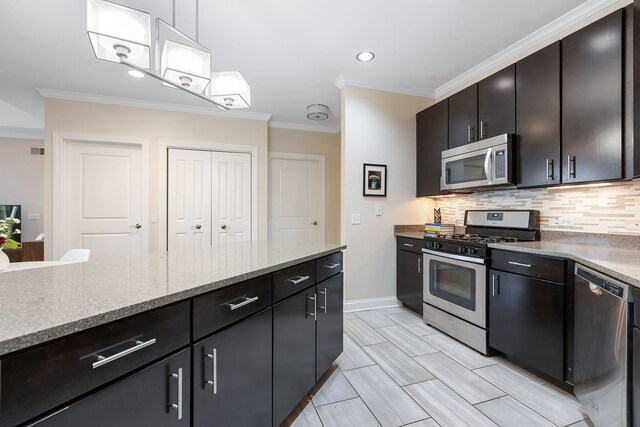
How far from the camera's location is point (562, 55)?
6.57ft

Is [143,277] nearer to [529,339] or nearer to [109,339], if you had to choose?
[109,339]

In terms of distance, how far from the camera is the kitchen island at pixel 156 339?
606 mm

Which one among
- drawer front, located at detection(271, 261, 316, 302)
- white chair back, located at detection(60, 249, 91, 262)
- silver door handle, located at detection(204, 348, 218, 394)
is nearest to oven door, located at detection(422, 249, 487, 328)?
drawer front, located at detection(271, 261, 316, 302)

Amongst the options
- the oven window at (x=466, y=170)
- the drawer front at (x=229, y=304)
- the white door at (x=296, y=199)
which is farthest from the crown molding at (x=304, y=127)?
the drawer front at (x=229, y=304)

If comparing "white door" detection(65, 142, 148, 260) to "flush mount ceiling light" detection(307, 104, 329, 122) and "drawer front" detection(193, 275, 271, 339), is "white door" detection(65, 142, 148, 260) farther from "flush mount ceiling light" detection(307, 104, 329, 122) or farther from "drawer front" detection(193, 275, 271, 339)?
"drawer front" detection(193, 275, 271, 339)

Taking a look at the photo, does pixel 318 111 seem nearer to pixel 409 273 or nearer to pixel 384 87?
pixel 384 87

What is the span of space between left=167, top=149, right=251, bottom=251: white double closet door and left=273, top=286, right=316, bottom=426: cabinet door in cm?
285

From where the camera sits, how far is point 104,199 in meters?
3.69

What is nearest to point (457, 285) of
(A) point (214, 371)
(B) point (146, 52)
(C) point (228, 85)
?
(A) point (214, 371)

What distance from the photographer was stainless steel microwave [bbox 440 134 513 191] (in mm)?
2357

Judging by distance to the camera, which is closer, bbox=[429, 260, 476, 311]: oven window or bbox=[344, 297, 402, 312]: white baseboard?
bbox=[429, 260, 476, 311]: oven window

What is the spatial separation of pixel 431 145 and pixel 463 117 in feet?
1.54

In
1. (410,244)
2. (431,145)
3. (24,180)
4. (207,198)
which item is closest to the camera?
(410,244)

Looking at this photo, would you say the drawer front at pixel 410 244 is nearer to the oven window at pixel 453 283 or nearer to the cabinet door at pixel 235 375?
the oven window at pixel 453 283
